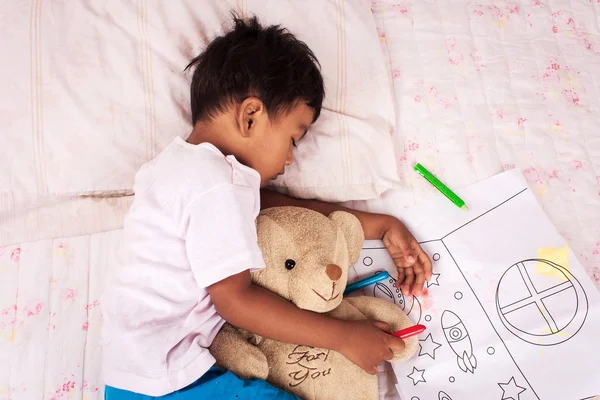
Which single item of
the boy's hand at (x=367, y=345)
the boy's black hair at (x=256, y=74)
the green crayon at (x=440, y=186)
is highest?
the boy's black hair at (x=256, y=74)

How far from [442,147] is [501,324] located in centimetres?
35

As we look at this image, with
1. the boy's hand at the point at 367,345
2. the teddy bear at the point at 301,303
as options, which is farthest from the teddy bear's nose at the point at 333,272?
the boy's hand at the point at 367,345

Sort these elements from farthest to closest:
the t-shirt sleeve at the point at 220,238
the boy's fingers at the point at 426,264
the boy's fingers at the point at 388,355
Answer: the boy's fingers at the point at 426,264, the boy's fingers at the point at 388,355, the t-shirt sleeve at the point at 220,238

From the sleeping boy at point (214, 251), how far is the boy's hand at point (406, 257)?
0.11 m

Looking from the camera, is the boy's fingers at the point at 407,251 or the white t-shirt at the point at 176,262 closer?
the white t-shirt at the point at 176,262

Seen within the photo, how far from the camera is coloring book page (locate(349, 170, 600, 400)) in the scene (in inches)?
31.5

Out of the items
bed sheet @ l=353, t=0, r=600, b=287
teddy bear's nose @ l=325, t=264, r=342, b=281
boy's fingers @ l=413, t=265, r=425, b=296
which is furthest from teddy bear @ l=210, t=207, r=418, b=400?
bed sheet @ l=353, t=0, r=600, b=287

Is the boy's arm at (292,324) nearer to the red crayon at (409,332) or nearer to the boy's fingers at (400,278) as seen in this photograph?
the red crayon at (409,332)

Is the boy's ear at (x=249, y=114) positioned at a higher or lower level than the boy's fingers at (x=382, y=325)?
higher

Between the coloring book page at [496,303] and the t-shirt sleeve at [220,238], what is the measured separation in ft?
0.96

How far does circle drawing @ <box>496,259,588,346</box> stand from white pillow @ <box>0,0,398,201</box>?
278 millimetres

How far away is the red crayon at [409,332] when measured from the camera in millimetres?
801

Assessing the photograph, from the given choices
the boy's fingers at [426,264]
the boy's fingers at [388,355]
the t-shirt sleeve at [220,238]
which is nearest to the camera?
the t-shirt sleeve at [220,238]

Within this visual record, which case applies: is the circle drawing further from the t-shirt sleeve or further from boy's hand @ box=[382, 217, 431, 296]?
the t-shirt sleeve
